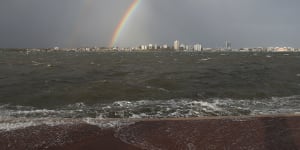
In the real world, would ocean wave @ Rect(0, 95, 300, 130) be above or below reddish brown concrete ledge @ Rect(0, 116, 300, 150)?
below

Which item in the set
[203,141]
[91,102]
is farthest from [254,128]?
[91,102]

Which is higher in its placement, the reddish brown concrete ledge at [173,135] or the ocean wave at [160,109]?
the reddish brown concrete ledge at [173,135]

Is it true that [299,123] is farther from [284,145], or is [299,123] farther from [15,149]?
[15,149]

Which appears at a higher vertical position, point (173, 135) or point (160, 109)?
point (173, 135)

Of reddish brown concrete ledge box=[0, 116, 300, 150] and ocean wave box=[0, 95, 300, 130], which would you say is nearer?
reddish brown concrete ledge box=[0, 116, 300, 150]

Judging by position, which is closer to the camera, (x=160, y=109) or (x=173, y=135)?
(x=173, y=135)
